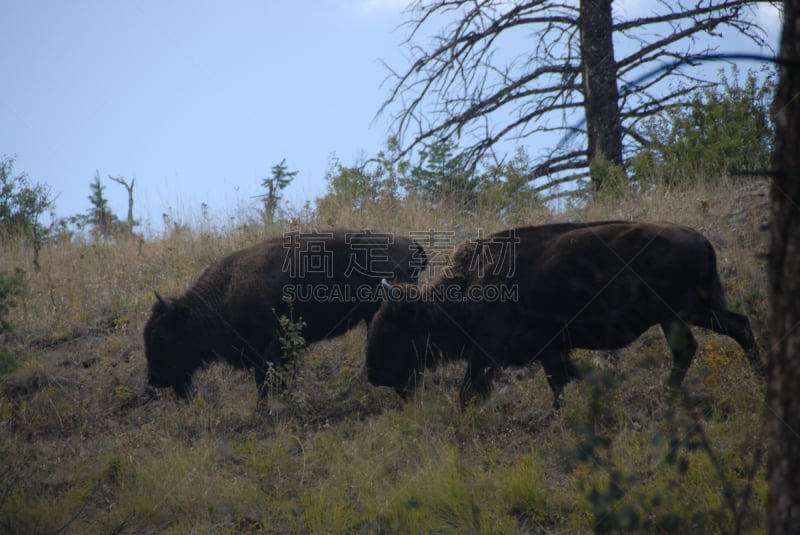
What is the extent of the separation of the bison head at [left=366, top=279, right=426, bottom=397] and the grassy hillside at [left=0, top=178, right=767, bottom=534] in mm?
290

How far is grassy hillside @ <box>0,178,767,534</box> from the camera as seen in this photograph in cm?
506

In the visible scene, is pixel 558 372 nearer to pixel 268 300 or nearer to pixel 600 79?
pixel 268 300

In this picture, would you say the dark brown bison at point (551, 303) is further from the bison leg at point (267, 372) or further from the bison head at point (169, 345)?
the bison head at point (169, 345)

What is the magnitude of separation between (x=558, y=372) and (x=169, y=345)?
4.42 metres

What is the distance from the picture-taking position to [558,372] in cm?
692

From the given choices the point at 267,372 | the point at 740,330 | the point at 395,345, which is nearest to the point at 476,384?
the point at 395,345

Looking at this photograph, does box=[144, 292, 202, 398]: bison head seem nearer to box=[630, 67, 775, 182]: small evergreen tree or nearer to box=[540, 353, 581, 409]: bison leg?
box=[540, 353, 581, 409]: bison leg

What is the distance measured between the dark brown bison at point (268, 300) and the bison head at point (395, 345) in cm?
66

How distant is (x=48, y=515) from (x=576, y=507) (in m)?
4.27

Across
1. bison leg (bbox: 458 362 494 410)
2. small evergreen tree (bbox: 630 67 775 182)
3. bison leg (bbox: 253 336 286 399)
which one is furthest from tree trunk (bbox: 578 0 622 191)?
bison leg (bbox: 253 336 286 399)

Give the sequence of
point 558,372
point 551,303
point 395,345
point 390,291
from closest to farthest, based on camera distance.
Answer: point 551,303 < point 558,372 < point 390,291 < point 395,345

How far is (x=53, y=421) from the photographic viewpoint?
801 centimetres

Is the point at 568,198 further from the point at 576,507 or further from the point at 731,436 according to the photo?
the point at 576,507

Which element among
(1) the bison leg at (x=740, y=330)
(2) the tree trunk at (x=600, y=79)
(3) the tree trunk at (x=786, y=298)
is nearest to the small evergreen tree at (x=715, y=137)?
(2) the tree trunk at (x=600, y=79)
